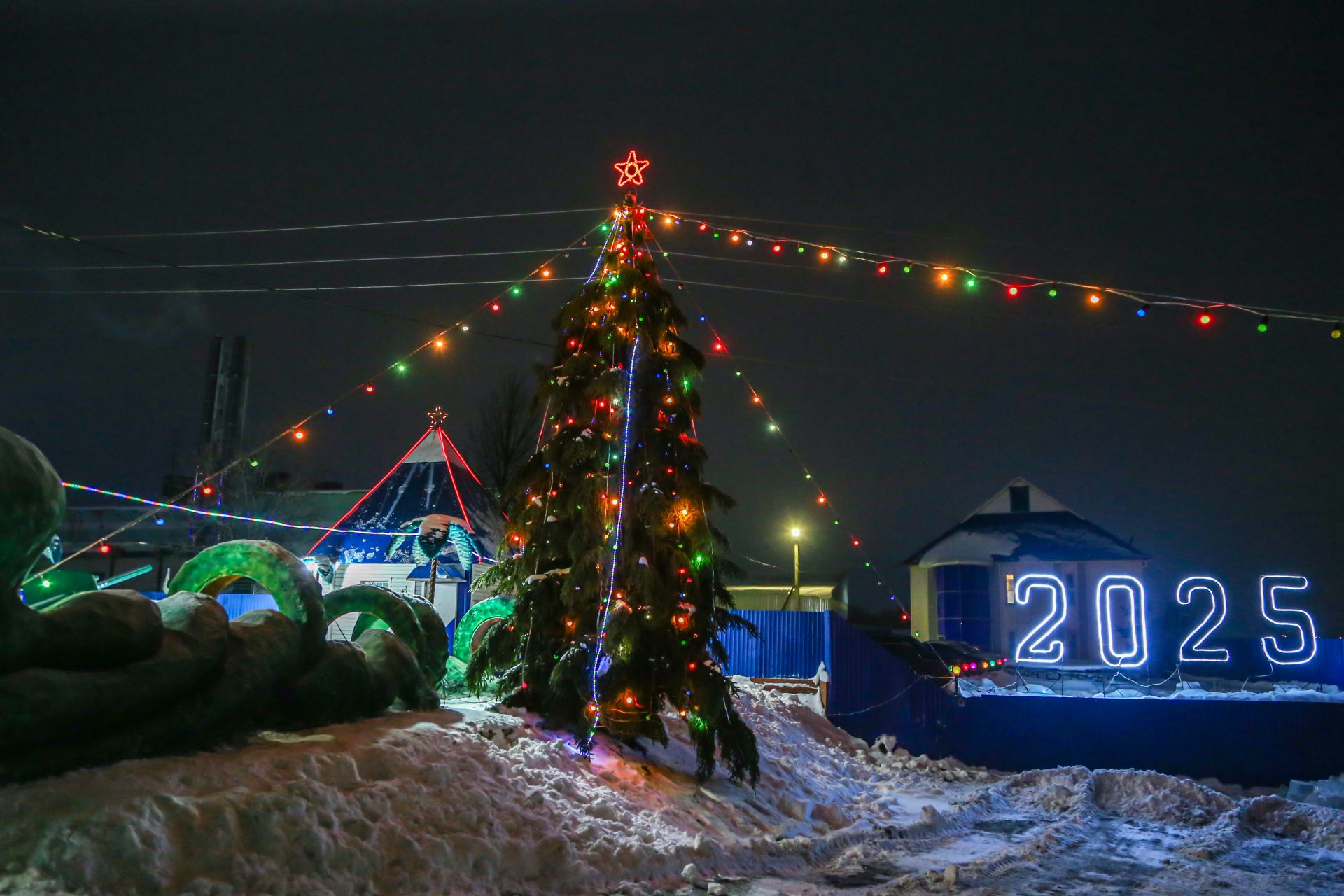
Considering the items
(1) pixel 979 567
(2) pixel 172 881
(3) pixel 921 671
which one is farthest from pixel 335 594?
(1) pixel 979 567

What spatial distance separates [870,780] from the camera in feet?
43.7

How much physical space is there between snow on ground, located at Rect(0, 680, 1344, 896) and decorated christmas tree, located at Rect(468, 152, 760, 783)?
24.2 inches

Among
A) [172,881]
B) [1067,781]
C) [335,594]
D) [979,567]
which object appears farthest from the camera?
[979,567]

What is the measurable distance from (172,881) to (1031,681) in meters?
24.0

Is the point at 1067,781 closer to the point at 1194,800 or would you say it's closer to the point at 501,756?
the point at 1194,800

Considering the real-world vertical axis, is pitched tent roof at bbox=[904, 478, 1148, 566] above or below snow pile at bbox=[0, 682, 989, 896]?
above

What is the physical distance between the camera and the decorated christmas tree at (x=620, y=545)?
30.7 feet

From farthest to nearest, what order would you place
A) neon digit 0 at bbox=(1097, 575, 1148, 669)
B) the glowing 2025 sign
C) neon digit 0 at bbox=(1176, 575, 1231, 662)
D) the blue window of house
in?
the blue window of house → neon digit 0 at bbox=(1097, 575, 1148, 669) → the glowing 2025 sign → neon digit 0 at bbox=(1176, 575, 1231, 662)

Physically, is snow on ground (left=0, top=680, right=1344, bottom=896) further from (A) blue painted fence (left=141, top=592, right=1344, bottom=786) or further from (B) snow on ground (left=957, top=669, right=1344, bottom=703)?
(B) snow on ground (left=957, top=669, right=1344, bottom=703)

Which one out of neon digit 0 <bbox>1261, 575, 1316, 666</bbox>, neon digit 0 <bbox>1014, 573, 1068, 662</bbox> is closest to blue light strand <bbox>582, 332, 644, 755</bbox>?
neon digit 0 <bbox>1014, 573, 1068, 662</bbox>

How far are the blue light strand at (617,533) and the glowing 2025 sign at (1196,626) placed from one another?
1507 cm

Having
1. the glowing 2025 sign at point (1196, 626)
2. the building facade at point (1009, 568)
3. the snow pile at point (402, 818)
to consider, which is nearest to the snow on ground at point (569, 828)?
the snow pile at point (402, 818)

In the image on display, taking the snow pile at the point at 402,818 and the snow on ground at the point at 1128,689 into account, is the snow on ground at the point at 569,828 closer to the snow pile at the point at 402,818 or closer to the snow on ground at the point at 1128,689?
the snow pile at the point at 402,818

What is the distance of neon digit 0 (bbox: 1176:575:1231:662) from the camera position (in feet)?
68.8
